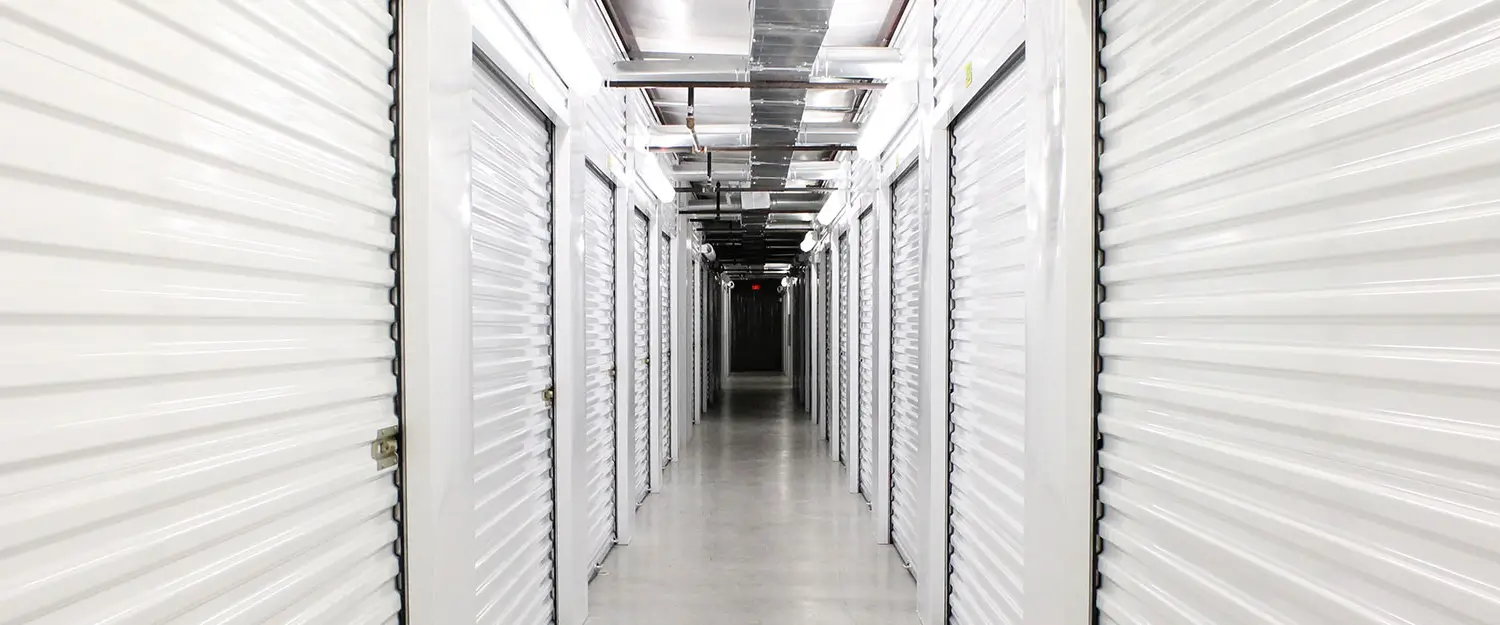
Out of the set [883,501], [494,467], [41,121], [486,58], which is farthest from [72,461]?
[883,501]

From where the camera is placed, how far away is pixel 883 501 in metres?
4.92

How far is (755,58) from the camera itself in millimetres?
3357

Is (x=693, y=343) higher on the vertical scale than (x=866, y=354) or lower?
lower

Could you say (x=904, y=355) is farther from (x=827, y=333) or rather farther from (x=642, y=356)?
(x=827, y=333)

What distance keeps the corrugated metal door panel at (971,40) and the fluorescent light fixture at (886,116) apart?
20cm

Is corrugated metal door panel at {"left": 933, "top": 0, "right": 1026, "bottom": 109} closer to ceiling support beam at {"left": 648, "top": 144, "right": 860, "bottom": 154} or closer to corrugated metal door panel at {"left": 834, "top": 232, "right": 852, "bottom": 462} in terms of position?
ceiling support beam at {"left": 648, "top": 144, "right": 860, "bottom": 154}

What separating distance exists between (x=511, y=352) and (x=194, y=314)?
1.57m

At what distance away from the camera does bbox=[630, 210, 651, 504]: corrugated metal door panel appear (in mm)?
5938

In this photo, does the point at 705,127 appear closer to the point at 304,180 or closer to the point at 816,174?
the point at 816,174

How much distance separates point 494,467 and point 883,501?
308 centimetres

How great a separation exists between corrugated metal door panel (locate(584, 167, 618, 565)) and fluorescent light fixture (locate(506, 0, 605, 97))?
980mm

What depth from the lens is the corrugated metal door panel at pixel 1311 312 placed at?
96cm

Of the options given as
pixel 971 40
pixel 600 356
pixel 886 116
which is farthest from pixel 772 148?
pixel 971 40

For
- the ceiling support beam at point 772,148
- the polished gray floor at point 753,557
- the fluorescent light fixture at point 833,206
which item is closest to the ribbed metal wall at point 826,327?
the polished gray floor at point 753,557
